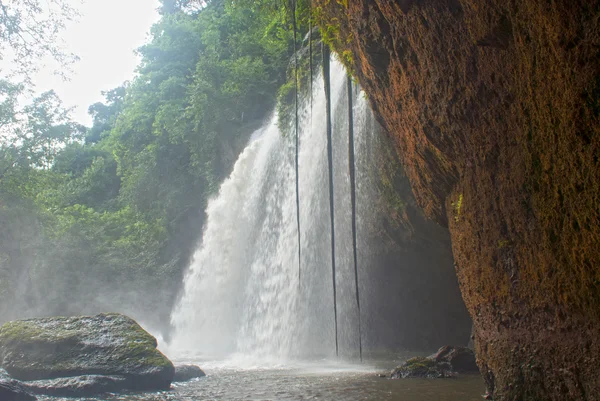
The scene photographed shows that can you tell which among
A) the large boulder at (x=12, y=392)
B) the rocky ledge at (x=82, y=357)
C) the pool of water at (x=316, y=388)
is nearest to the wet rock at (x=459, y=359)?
the pool of water at (x=316, y=388)

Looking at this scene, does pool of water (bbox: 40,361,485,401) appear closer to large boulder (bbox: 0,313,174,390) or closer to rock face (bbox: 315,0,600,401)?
large boulder (bbox: 0,313,174,390)

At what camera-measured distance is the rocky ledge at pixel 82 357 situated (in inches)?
289

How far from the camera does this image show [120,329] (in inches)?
340

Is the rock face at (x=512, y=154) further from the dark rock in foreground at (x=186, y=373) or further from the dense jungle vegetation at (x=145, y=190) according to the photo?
the dense jungle vegetation at (x=145, y=190)

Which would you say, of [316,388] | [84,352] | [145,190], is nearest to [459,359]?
[316,388]

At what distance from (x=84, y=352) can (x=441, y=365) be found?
5.44 m

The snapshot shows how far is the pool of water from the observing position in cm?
634

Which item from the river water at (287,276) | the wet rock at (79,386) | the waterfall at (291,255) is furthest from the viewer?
the waterfall at (291,255)

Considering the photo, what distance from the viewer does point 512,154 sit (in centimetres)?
486

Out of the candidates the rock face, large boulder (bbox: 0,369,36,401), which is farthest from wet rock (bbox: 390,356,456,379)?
large boulder (bbox: 0,369,36,401)

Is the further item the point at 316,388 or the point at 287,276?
the point at 287,276

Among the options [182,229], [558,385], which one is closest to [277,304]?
[558,385]

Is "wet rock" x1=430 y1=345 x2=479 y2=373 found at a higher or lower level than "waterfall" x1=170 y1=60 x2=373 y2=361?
lower

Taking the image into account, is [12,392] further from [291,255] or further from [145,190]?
[145,190]
